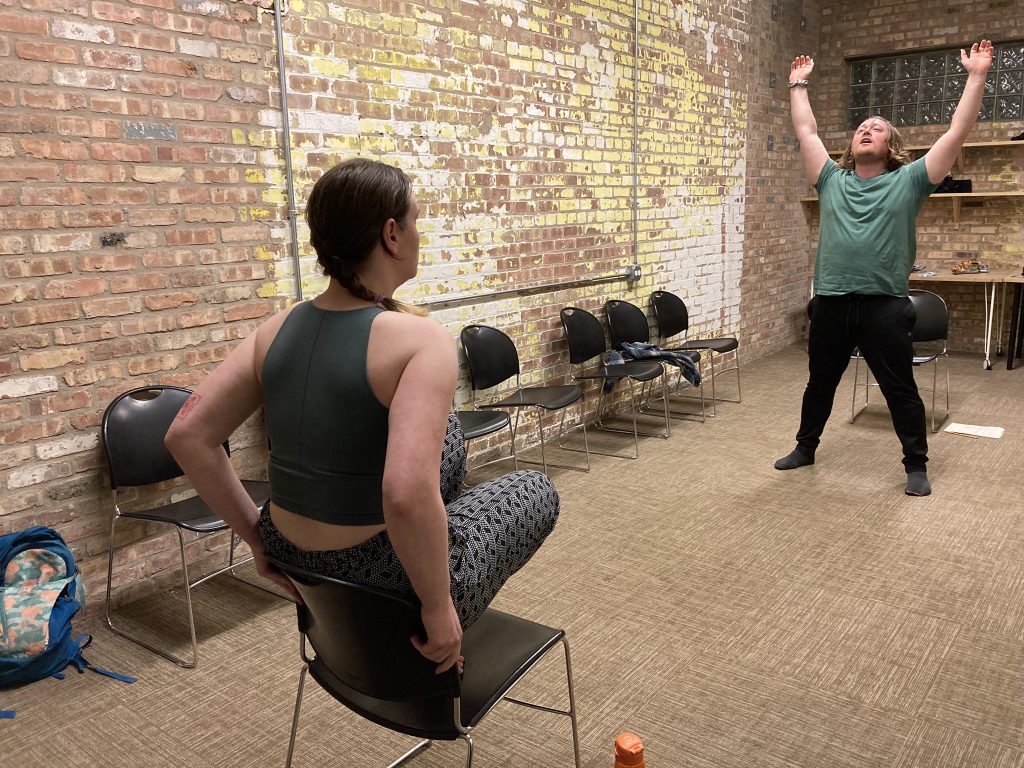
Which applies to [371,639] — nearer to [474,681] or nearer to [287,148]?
[474,681]

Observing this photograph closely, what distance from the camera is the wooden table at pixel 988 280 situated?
653 cm

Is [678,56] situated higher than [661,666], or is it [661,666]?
[678,56]

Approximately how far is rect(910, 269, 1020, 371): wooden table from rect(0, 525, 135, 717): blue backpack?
624 centimetres

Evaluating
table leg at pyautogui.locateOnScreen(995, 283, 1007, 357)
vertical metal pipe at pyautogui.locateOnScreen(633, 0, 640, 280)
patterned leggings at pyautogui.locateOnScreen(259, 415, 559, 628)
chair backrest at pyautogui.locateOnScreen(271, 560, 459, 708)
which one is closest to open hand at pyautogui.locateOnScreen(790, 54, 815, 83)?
vertical metal pipe at pyautogui.locateOnScreen(633, 0, 640, 280)

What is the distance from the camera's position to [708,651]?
2547 millimetres

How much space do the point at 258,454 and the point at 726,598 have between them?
1884 mm

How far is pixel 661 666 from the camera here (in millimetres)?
2473

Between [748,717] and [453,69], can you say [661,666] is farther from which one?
[453,69]

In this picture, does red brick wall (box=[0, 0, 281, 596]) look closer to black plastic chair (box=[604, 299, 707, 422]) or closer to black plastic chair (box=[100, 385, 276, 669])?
black plastic chair (box=[100, 385, 276, 669])

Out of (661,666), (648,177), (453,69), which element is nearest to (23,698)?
(661,666)

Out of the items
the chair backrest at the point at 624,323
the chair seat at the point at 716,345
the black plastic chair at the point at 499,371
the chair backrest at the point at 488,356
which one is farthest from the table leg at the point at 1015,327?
the chair backrest at the point at 488,356

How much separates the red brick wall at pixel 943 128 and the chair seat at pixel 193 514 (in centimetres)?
662

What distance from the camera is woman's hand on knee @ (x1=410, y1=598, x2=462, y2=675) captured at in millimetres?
1344

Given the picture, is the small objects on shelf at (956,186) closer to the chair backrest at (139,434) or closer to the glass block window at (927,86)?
the glass block window at (927,86)
